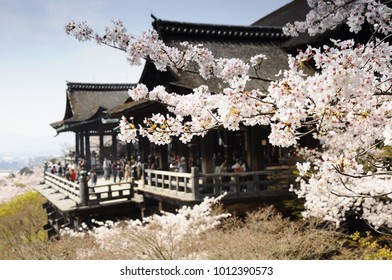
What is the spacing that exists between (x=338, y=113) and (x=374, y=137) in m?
1.86

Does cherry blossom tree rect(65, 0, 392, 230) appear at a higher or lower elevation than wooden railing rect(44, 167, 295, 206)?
higher

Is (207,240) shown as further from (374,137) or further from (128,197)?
(128,197)

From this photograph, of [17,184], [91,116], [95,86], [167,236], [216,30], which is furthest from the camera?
[95,86]

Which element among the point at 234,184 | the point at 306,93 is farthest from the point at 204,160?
the point at 306,93

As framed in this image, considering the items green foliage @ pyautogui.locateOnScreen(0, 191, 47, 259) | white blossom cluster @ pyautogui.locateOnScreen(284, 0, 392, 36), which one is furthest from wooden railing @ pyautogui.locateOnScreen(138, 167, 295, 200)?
green foliage @ pyautogui.locateOnScreen(0, 191, 47, 259)

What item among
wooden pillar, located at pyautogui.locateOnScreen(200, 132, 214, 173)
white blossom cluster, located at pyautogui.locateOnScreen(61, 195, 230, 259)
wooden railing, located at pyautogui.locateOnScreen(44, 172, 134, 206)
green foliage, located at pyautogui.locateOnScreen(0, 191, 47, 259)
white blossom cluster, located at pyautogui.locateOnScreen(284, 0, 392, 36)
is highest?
white blossom cluster, located at pyautogui.locateOnScreen(284, 0, 392, 36)

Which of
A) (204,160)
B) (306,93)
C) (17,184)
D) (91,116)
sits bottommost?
(17,184)

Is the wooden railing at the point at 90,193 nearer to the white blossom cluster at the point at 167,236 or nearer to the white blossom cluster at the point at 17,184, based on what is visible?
the white blossom cluster at the point at 167,236

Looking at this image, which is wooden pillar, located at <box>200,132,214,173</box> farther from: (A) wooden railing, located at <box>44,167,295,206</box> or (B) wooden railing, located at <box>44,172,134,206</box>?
(B) wooden railing, located at <box>44,172,134,206</box>

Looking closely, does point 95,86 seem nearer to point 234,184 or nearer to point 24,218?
point 24,218

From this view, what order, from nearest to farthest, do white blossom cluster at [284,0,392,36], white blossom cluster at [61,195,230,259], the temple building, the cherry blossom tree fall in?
the cherry blossom tree
white blossom cluster at [284,0,392,36]
white blossom cluster at [61,195,230,259]
the temple building

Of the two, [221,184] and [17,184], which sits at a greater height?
[221,184]

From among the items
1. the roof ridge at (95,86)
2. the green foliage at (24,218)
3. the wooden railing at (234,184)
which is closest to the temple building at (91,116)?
the roof ridge at (95,86)
